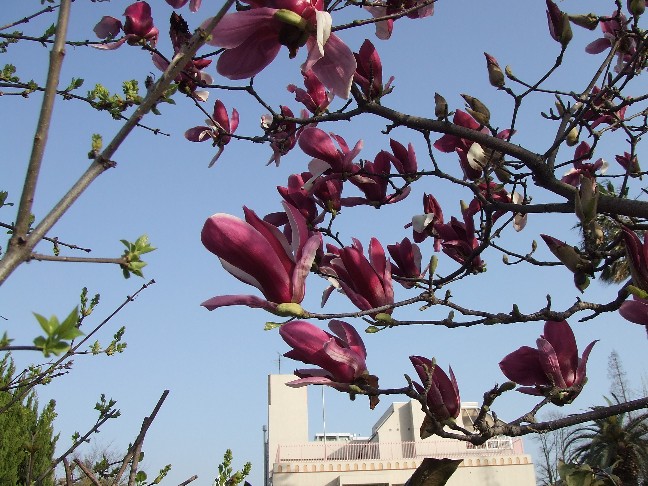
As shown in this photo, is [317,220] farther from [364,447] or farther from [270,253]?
[364,447]

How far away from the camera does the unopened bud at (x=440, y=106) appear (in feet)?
5.30

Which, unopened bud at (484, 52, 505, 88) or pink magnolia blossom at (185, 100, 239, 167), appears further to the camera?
pink magnolia blossom at (185, 100, 239, 167)

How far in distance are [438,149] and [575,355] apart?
82cm

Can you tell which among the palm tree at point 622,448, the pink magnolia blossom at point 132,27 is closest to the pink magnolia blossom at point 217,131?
the pink magnolia blossom at point 132,27

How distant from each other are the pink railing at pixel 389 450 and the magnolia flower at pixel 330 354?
13.4 m

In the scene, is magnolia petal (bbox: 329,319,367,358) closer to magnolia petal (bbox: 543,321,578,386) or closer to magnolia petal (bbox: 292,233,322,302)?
magnolia petal (bbox: 292,233,322,302)

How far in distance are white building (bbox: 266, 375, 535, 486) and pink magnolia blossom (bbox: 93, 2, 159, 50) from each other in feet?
39.1

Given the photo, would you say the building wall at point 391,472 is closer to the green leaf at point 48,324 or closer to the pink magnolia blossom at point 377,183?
the pink magnolia blossom at point 377,183

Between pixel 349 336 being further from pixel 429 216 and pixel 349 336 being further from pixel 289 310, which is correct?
pixel 429 216

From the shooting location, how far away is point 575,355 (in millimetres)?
1421

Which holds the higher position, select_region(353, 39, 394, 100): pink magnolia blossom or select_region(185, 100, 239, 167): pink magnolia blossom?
select_region(185, 100, 239, 167): pink magnolia blossom

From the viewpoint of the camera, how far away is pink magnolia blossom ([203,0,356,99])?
38.5 inches

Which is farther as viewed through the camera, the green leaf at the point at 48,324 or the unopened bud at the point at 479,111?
the unopened bud at the point at 479,111

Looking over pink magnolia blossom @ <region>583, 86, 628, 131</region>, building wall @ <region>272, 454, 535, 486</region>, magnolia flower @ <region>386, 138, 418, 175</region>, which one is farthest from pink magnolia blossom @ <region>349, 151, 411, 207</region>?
building wall @ <region>272, 454, 535, 486</region>
